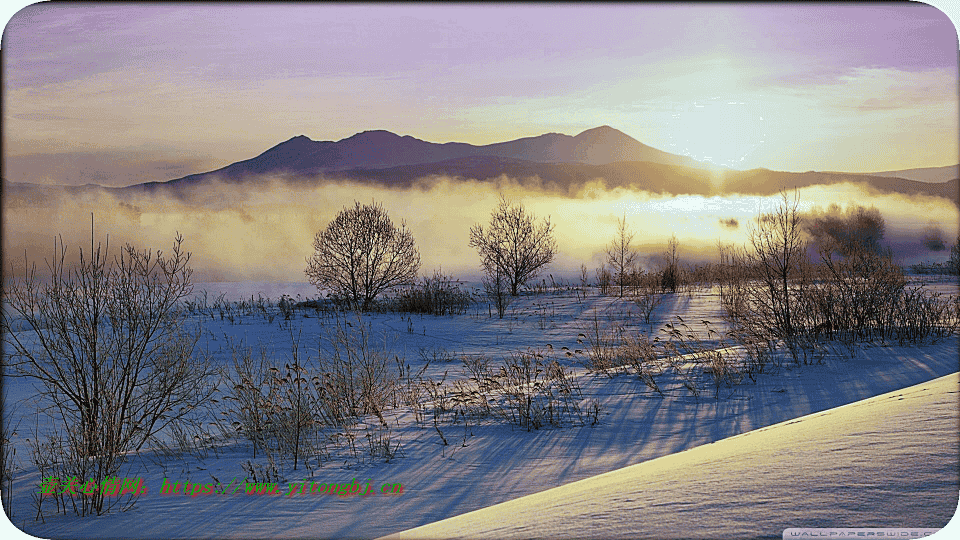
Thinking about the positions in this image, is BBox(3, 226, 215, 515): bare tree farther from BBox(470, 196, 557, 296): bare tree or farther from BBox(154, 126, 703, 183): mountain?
BBox(154, 126, 703, 183): mountain

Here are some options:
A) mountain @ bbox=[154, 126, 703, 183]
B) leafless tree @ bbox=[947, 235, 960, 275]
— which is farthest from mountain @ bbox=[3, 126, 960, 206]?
leafless tree @ bbox=[947, 235, 960, 275]

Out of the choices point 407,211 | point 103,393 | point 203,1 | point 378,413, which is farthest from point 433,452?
point 407,211

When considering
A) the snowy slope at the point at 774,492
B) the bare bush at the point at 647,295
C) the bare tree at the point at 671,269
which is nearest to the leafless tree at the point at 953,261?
the bare tree at the point at 671,269

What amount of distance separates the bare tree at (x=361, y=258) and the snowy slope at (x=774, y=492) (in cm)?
1770

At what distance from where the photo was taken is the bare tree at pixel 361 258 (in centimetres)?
2169

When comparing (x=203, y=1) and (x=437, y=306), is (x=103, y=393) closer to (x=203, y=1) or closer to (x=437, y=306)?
(x=203, y=1)

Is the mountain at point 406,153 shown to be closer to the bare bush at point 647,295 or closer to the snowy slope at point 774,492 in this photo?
the bare bush at point 647,295

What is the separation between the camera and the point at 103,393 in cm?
629

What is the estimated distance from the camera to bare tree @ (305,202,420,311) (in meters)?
21.7

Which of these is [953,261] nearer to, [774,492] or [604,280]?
[604,280]

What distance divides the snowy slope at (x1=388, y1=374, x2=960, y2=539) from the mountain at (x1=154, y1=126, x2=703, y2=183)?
66890mm

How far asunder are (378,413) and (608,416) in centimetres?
249

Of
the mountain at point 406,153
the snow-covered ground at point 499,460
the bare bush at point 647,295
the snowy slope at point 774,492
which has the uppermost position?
the mountain at point 406,153

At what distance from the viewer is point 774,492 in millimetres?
3254
